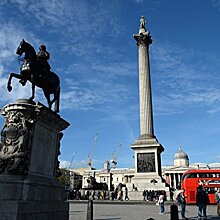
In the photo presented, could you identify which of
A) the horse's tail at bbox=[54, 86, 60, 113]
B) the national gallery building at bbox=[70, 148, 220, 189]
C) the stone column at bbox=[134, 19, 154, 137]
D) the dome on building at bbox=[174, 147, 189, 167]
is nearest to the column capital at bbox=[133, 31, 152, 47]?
the stone column at bbox=[134, 19, 154, 137]

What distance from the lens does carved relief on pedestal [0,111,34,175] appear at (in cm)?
823

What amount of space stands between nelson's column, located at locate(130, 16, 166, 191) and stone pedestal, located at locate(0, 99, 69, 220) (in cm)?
2471

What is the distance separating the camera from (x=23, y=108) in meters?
8.73

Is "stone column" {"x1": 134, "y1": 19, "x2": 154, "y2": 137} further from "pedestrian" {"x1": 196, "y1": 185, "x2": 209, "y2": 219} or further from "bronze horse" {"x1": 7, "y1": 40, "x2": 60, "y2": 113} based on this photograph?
"bronze horse" {"x1": 7, "y1": 40, "x2": 60, "y2": 113}

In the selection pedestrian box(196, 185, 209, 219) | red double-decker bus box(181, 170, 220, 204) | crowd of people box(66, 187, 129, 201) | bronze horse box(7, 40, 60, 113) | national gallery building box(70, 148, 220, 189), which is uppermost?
national gallery building box(70, 148, 220, 189)

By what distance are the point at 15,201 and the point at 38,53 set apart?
5482 millimetres

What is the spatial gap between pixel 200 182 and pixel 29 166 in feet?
87.6

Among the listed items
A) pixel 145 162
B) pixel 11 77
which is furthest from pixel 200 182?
pixel 11 77

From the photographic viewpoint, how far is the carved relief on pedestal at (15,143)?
8227 millimetres

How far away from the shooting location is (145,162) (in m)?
34.5

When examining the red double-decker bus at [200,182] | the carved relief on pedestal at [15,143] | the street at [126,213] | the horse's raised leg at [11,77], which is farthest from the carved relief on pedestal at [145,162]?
the carved relief on pedestal at [15,143]

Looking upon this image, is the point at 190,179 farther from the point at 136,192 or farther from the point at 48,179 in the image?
the point at 48,179

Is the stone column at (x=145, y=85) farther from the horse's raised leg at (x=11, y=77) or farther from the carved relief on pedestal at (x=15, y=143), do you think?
the carved relief on pedestal at (x=15, y=143)

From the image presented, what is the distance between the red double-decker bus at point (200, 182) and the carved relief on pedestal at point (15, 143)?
26.0 metres
